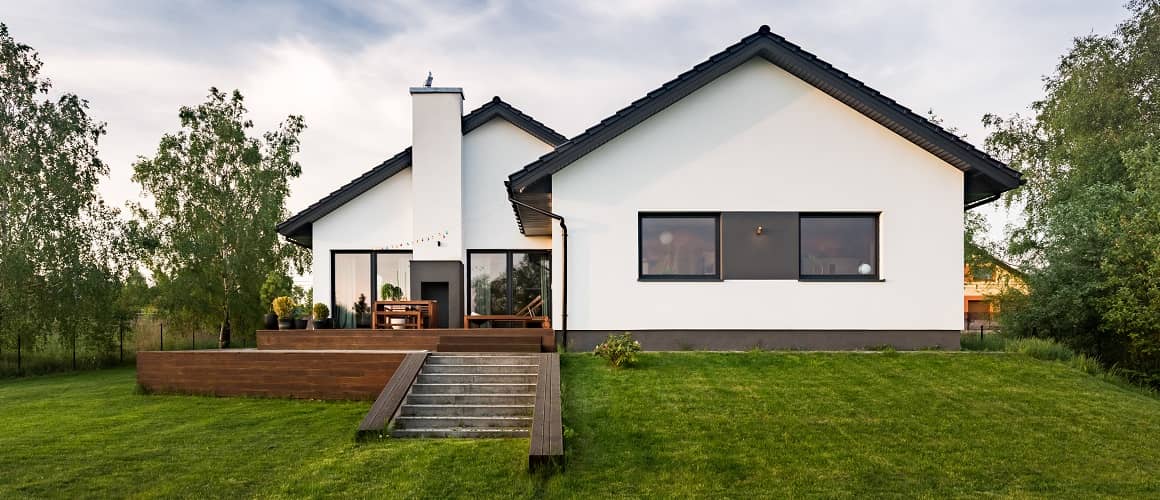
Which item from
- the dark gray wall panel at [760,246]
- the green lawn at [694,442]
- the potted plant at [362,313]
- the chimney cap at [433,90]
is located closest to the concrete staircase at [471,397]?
the green lawn at [694,442]

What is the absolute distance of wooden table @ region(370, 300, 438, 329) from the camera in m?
13.3

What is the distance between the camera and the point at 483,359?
394 inches

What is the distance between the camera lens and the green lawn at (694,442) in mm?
5730

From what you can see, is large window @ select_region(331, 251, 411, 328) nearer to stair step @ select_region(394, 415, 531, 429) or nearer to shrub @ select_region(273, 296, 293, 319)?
shrub @ select_region(273, 296, 293, 319)

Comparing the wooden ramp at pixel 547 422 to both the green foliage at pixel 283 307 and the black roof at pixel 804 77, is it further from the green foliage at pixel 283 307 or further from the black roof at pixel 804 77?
the green foliage at pixel 283 307

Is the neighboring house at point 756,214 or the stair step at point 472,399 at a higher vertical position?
the neighboring house at point 756,214

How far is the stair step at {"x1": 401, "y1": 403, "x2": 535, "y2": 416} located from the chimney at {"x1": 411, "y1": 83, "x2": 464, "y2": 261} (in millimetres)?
6896

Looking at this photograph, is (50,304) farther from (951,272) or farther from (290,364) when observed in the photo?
(951,272)

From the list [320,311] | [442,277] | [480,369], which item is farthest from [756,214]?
[320,311]

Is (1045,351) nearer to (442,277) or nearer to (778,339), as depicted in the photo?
(778,339)

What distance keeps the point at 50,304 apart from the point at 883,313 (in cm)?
2000

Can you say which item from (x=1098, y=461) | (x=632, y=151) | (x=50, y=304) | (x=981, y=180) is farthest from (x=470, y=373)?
(x=50, y=304)

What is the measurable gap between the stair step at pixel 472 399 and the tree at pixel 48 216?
45.1ft

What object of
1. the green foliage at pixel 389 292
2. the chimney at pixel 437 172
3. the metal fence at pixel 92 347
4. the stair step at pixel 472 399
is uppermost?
the chimney at pixel 437 172
